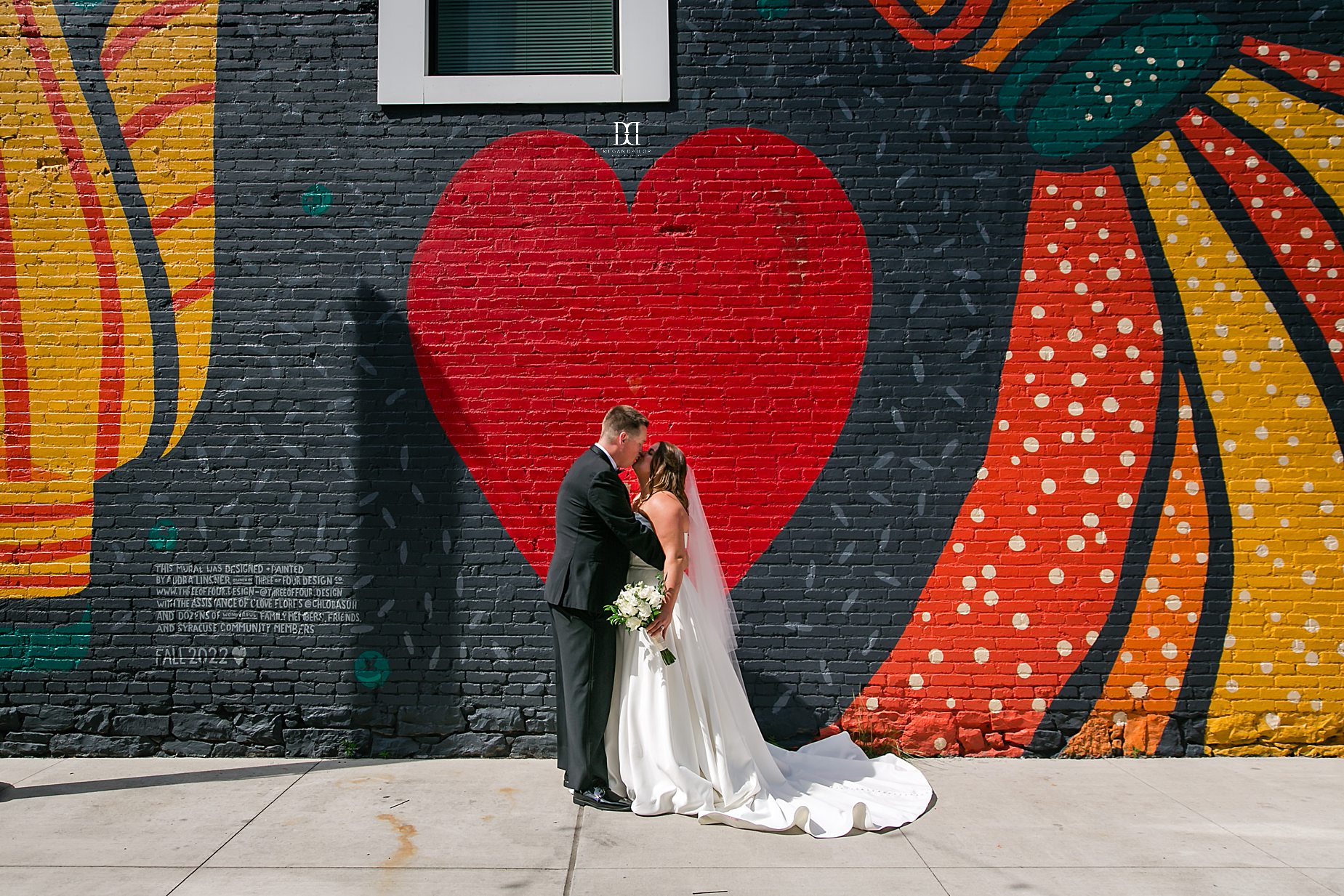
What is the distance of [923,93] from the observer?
5633 mm

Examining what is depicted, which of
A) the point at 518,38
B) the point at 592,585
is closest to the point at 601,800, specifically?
the point at 592,585

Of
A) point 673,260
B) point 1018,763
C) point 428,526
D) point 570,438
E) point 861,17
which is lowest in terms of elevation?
point 1018,763

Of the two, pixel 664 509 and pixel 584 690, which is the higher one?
pixel 664 509

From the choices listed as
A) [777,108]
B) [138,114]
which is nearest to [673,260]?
[777,108]

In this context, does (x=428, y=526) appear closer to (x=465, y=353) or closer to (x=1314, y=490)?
(x=465, y=353)

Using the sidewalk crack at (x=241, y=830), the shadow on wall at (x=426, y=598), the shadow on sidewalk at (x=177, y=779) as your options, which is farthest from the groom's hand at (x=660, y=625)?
the sidewalk crack at (x=241, y=830)

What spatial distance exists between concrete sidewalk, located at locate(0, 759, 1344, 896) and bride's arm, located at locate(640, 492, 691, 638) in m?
1.01

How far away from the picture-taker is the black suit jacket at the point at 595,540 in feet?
15.2

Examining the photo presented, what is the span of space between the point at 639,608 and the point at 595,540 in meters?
0.43

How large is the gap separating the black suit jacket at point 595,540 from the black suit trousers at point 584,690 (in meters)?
0.11

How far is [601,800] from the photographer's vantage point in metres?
4.58

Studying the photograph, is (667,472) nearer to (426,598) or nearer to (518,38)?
(426,598)

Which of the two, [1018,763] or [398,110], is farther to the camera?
[398,110]

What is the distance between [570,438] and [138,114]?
11.1 feet
